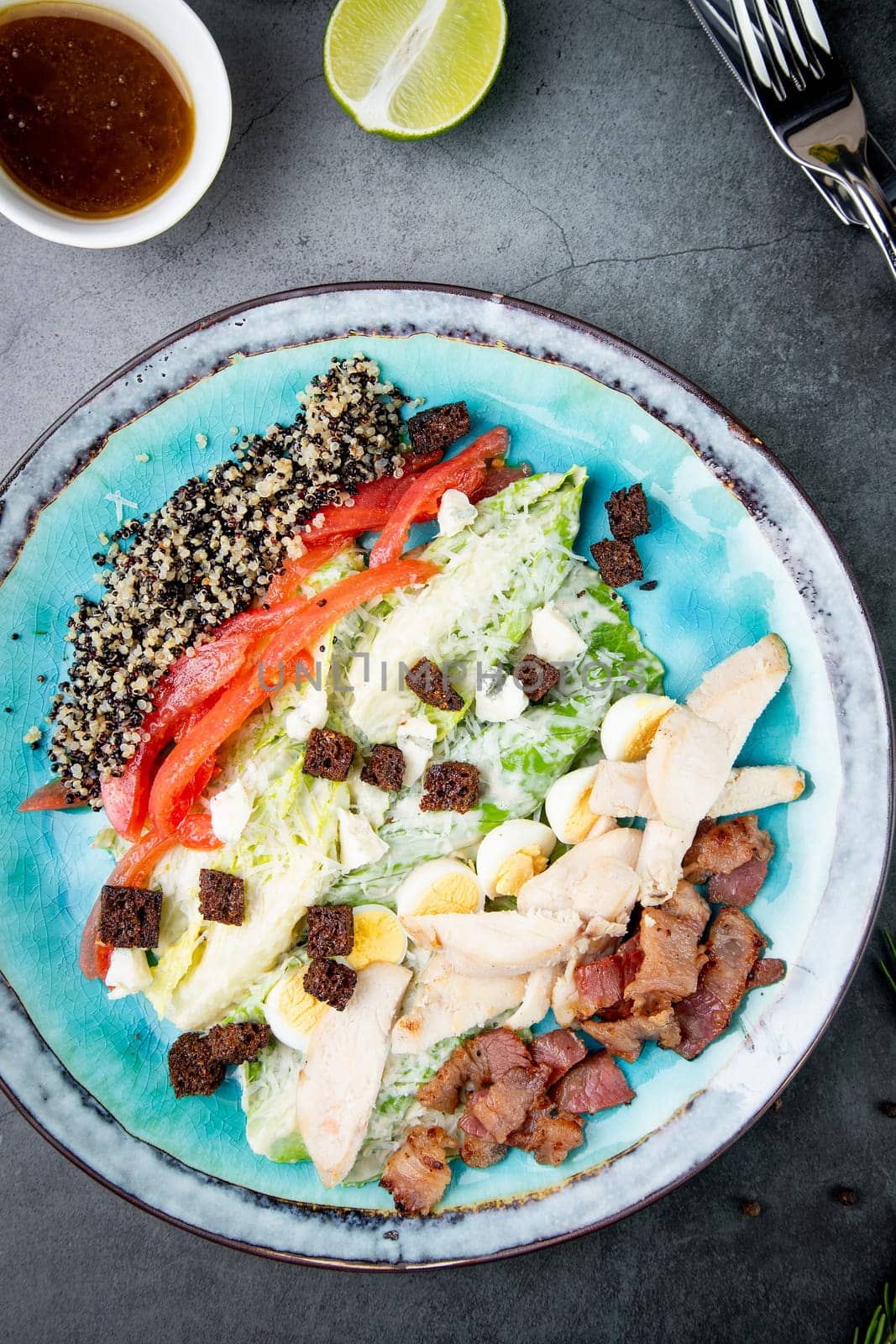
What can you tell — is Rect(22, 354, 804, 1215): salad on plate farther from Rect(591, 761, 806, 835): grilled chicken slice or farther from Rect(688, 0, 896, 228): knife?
Rect(688, 0, 896, 228): knife

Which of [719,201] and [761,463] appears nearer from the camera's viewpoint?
[761,463]

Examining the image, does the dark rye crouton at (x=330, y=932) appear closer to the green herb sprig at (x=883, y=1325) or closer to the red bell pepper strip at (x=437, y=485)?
the red bell pepper strip at (x=437, y=485)

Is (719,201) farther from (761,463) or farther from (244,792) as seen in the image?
(244,792)

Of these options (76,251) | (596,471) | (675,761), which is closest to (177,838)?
(675,761)

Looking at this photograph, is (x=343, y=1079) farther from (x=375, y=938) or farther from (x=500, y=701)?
(x=500, y=701)

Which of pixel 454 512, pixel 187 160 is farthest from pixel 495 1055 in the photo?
pixel 187 160

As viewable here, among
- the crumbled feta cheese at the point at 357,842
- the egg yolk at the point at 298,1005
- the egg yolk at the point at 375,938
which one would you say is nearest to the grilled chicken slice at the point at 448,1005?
the egg yolk at the point at 375,938
